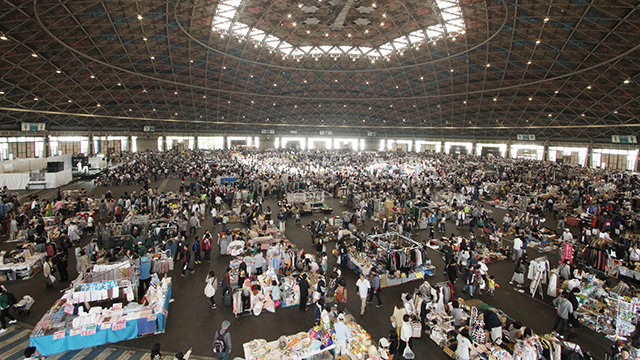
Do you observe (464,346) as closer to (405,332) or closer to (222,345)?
(405,332)

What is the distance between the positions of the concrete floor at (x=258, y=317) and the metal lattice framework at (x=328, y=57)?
20478mm

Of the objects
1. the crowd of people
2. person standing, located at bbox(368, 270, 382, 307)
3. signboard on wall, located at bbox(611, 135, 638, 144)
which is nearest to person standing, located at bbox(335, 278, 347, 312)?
the crowd of people

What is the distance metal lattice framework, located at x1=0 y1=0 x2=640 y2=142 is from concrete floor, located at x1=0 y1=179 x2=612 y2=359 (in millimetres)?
20478

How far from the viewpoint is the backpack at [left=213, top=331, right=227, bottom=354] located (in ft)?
19.0

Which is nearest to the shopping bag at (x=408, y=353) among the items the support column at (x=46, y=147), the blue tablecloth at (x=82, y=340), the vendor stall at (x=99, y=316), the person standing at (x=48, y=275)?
the vendor stall at (x=99, y=316)

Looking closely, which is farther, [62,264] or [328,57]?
[328,57]

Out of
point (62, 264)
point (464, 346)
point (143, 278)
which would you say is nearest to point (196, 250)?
point (143, 278)

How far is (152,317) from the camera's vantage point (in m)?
7.09

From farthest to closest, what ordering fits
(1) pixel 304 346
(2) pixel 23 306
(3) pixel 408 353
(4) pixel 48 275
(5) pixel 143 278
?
(4) pixel 48 275 < (5) pixel 143 278 < (2) pixel 23 306 < (3) pixel 408 353 < (1) pixel 304 346

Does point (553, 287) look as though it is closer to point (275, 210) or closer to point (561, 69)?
point (275, 210)

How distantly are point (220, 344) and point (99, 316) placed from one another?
344 cm

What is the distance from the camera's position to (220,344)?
19.0 ft

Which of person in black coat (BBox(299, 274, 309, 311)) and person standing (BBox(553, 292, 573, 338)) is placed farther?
person in black coat (BBox(299, 274, 309, 311))

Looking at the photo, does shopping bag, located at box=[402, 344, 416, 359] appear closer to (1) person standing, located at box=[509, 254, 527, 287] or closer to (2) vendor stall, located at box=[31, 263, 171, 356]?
(2) vendor stall, located at box=[31, 263, 171, 356]
